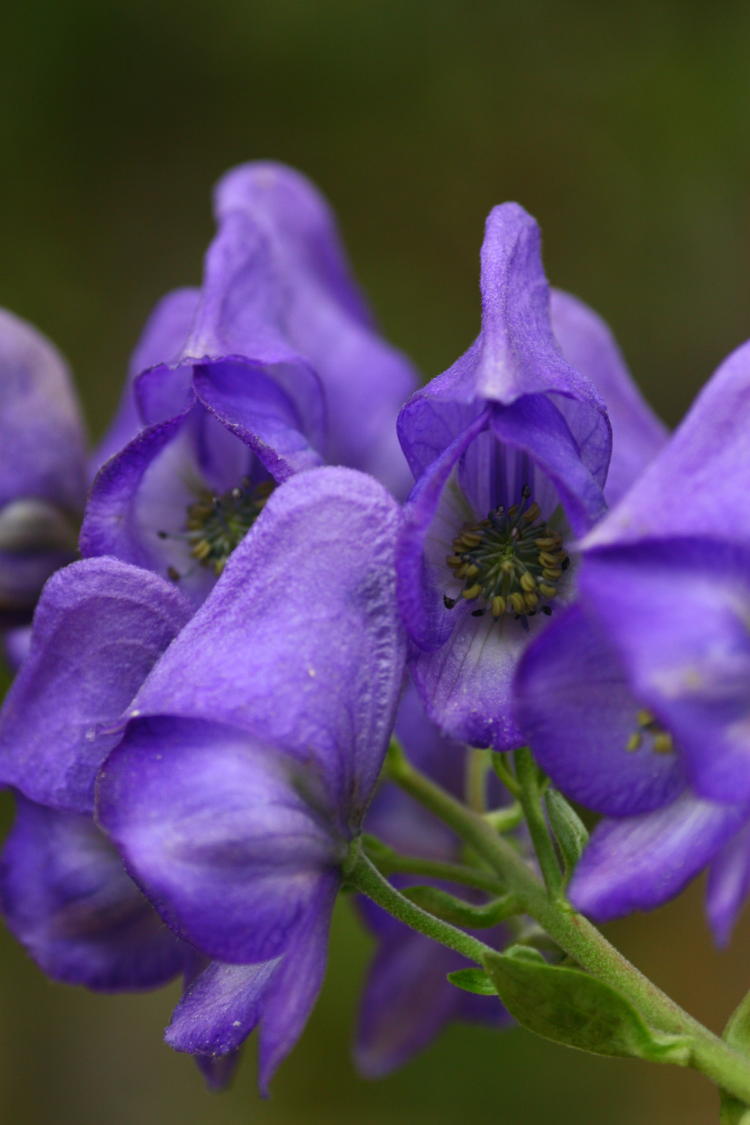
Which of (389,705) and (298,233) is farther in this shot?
(298,233)

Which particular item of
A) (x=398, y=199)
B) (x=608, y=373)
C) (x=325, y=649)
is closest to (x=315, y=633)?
(x=325, y=649)

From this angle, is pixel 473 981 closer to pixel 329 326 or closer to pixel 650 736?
pixel 650 736

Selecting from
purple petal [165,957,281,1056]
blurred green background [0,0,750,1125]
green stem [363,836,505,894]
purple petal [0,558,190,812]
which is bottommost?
blurred green background [0,0,750,1125]

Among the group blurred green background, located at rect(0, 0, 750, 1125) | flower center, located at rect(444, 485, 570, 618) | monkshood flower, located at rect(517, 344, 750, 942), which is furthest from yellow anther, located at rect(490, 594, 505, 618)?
blurred green background, located at rect(0, 0, 750, 1125)

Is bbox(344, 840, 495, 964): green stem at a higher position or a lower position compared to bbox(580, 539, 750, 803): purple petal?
lower

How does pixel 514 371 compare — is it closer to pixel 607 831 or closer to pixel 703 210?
pixel 607 831

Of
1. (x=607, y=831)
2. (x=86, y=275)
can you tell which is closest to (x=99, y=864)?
(x=607, y=831)

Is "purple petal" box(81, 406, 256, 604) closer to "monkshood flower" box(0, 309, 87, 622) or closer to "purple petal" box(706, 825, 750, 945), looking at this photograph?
"monkshood flower" box(0, 309, 87, 622)

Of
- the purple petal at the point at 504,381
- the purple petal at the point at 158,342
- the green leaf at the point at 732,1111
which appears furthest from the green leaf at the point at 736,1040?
the purple petal at the point at 158,342
